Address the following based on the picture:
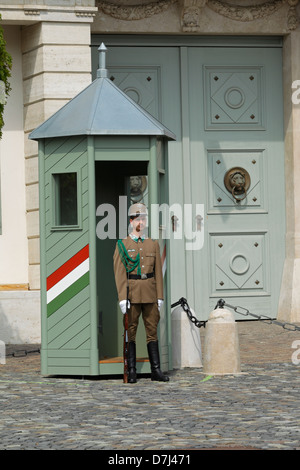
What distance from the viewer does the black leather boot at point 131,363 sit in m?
10.4

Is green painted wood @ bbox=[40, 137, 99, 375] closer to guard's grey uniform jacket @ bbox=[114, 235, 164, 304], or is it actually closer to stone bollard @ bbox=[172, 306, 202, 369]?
guard's grey uniform jacket @ bbox=[114, 235, 164, 304]

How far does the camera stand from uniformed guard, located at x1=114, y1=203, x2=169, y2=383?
1048cm

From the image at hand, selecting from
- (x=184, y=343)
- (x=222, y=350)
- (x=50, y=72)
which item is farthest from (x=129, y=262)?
(x=50, y=72)

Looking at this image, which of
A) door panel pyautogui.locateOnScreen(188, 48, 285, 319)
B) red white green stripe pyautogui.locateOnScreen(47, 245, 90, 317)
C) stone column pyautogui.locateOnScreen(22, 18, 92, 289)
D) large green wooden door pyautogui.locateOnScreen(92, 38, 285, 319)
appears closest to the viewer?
red white green stripe pyautogui.locateOnScreen(47, 245, 90, 317)

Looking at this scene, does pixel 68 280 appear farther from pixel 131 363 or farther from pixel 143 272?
pixel 131 363

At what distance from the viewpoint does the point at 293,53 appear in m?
15.9

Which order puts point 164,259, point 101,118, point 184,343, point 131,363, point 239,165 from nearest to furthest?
point 131,363, point 101,118, point 164,259, point 184,343, point 239,165

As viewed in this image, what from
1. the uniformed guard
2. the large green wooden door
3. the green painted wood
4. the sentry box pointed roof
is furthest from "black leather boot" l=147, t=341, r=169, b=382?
the large green wooden door

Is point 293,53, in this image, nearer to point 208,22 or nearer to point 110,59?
point 208,22

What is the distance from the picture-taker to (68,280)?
1076 cm

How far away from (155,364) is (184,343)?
1.07 metres

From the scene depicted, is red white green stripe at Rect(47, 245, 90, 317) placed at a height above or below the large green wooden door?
below

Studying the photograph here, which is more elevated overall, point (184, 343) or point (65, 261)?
point (65, 261)

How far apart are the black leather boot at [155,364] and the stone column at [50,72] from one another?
436cm
